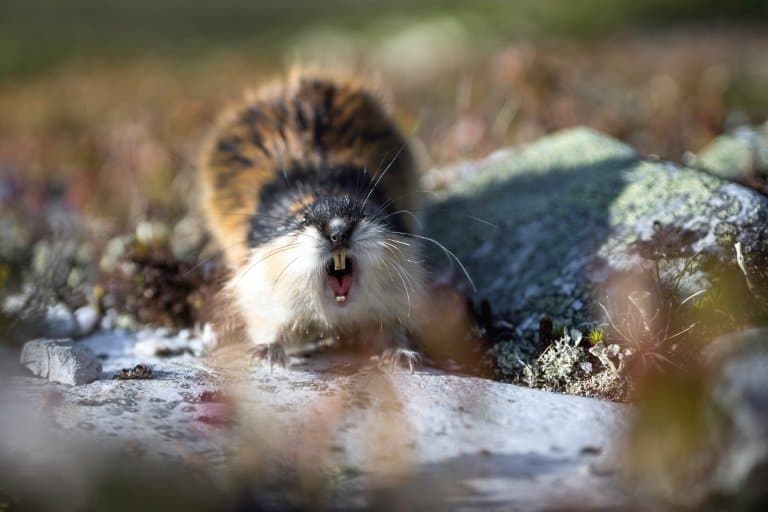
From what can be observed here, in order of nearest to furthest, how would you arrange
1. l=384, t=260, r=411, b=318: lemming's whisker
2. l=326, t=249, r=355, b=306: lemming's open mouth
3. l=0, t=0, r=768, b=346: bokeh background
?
l=326, t=249, r=355, b=306: lemming's open mouth → l=384, t=260, r=411, b=318: lemming's whisker → l=0, t=0, r=768, b=346: bokeh background

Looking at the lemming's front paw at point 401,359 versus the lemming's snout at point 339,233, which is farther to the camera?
the lemming's front paw at point 401,359

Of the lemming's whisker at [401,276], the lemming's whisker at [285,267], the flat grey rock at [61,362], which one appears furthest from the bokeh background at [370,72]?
the lemming's whisker at [401,276]

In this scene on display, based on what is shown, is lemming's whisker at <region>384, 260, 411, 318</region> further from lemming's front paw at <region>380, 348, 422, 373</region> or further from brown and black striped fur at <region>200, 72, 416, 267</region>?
brown and black striped fur at <region>200, 72, 416, 267</region>

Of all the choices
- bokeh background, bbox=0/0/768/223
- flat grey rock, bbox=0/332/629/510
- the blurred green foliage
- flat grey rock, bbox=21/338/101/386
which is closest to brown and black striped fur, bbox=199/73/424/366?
flat grey rock, bbox=0/332/629/510

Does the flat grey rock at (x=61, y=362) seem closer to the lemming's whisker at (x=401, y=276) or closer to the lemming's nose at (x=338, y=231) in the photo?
the lemming's nose at (x=338, y=231)

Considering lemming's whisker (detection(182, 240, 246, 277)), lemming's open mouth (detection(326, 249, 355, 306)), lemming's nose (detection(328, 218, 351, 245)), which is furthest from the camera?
lemming's whisker (detection(182, 240, 246, 277))

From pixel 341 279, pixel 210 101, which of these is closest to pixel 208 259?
pixel 341 279
